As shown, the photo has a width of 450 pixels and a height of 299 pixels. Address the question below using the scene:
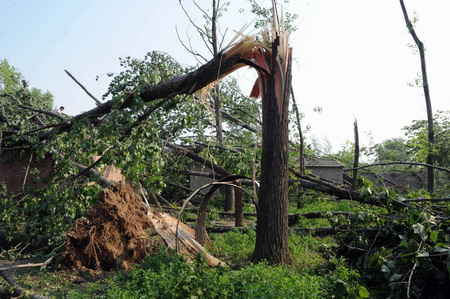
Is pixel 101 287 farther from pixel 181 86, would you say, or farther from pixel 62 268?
pixel 181 86

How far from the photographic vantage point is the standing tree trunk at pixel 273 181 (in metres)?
6.93

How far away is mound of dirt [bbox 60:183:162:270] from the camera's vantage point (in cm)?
689

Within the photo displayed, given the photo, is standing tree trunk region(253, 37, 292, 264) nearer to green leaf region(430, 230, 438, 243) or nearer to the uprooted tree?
the uprooted tree

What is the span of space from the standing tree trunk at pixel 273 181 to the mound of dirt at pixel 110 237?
1.89 meters

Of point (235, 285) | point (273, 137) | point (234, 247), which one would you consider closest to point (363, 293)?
point (235, 285)

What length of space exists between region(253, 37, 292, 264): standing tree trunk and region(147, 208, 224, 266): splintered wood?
830 millimetres

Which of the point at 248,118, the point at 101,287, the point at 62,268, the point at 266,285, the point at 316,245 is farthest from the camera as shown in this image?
the point at 248,118

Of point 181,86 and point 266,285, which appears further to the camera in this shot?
point 181,86

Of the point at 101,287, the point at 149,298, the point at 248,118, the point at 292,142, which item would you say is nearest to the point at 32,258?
the point at 101,287

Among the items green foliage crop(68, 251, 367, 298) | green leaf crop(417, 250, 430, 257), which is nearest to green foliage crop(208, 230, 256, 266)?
green foliage crop(68, 251, 367, 298)

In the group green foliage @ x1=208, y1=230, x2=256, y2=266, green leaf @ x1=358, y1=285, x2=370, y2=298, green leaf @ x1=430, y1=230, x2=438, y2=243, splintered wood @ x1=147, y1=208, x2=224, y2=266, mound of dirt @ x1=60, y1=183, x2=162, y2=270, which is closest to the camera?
green leaf @ x1=358, y1=285, x2=370, y2=298

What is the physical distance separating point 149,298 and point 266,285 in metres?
1.28

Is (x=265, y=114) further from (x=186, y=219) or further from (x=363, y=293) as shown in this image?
(x=186, y=219)

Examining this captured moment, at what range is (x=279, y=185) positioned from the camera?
7047 mm
